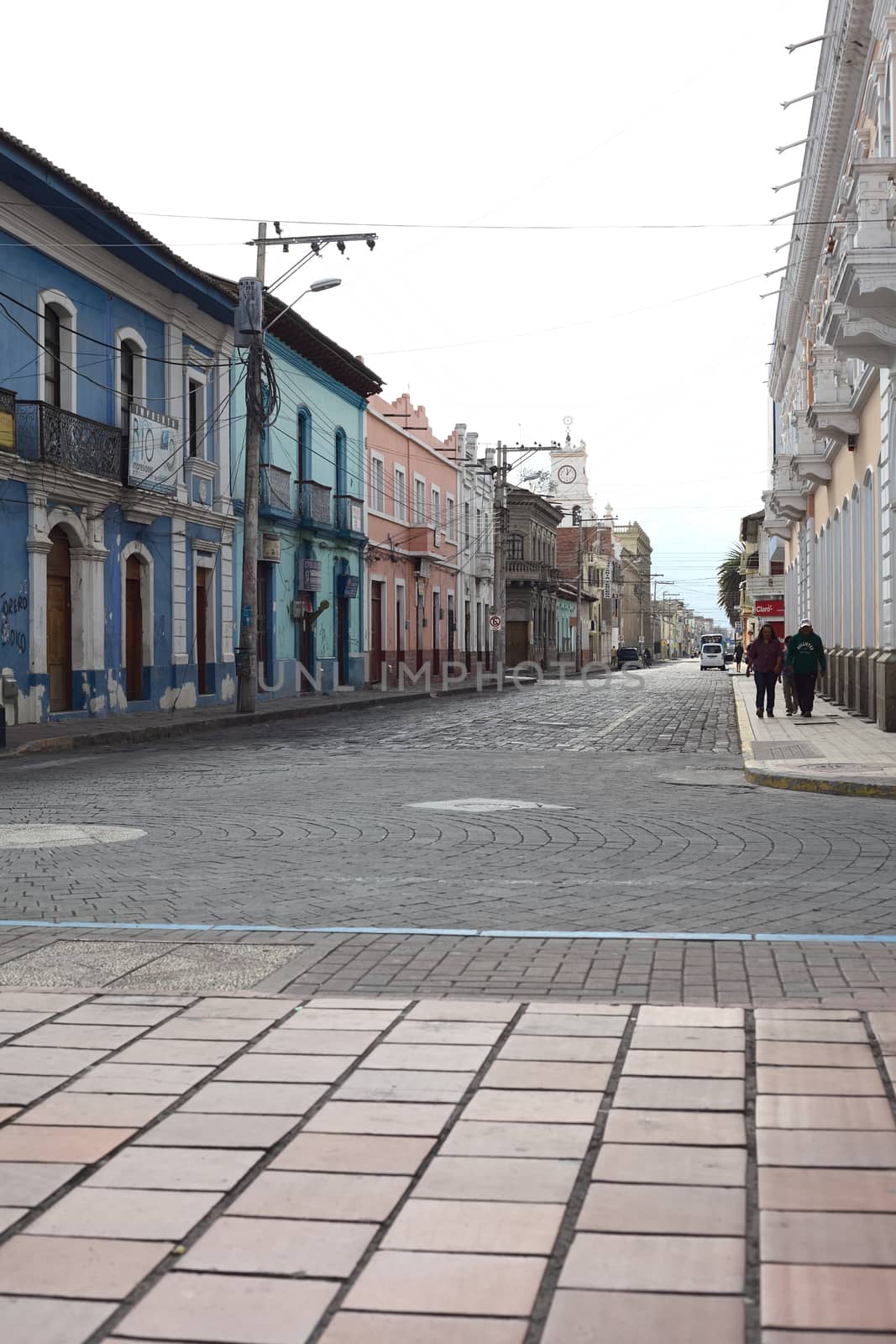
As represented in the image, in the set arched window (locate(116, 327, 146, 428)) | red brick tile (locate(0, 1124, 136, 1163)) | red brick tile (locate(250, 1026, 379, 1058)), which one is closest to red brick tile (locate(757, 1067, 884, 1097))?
red brick tile (locate(250, 1026, 379, 1058))

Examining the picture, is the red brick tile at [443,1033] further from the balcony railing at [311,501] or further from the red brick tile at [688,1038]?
the balcony railing at [311,501]

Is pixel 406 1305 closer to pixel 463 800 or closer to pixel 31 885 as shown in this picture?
pixel 31 885

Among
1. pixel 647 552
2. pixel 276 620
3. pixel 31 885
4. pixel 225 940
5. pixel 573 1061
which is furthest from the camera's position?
pixel 647 552

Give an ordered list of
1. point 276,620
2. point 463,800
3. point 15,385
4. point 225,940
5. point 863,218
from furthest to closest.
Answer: point 276,620 < point 15,385 < point 863,218 < point 463,800 < point 225,940

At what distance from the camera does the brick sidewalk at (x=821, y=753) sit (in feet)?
40.6

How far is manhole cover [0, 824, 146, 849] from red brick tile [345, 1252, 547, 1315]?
255 inches

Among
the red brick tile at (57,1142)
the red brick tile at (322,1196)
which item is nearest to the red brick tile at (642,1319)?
the red brick tile at (322,1196)

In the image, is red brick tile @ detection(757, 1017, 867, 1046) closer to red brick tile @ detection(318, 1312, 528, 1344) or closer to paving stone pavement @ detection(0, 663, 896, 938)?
paving stone pavement @ detection(0, 663, 896, 938)

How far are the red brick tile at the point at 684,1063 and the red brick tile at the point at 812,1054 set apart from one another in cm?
10

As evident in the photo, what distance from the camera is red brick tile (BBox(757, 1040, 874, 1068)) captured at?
3893mm

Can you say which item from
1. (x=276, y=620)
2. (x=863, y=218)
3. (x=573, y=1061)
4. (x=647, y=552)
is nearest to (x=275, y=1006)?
(x=573, y=1061)

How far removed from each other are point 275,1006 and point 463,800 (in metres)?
6.72

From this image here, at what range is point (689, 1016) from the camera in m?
4.43

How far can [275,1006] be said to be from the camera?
4617 millimetres
